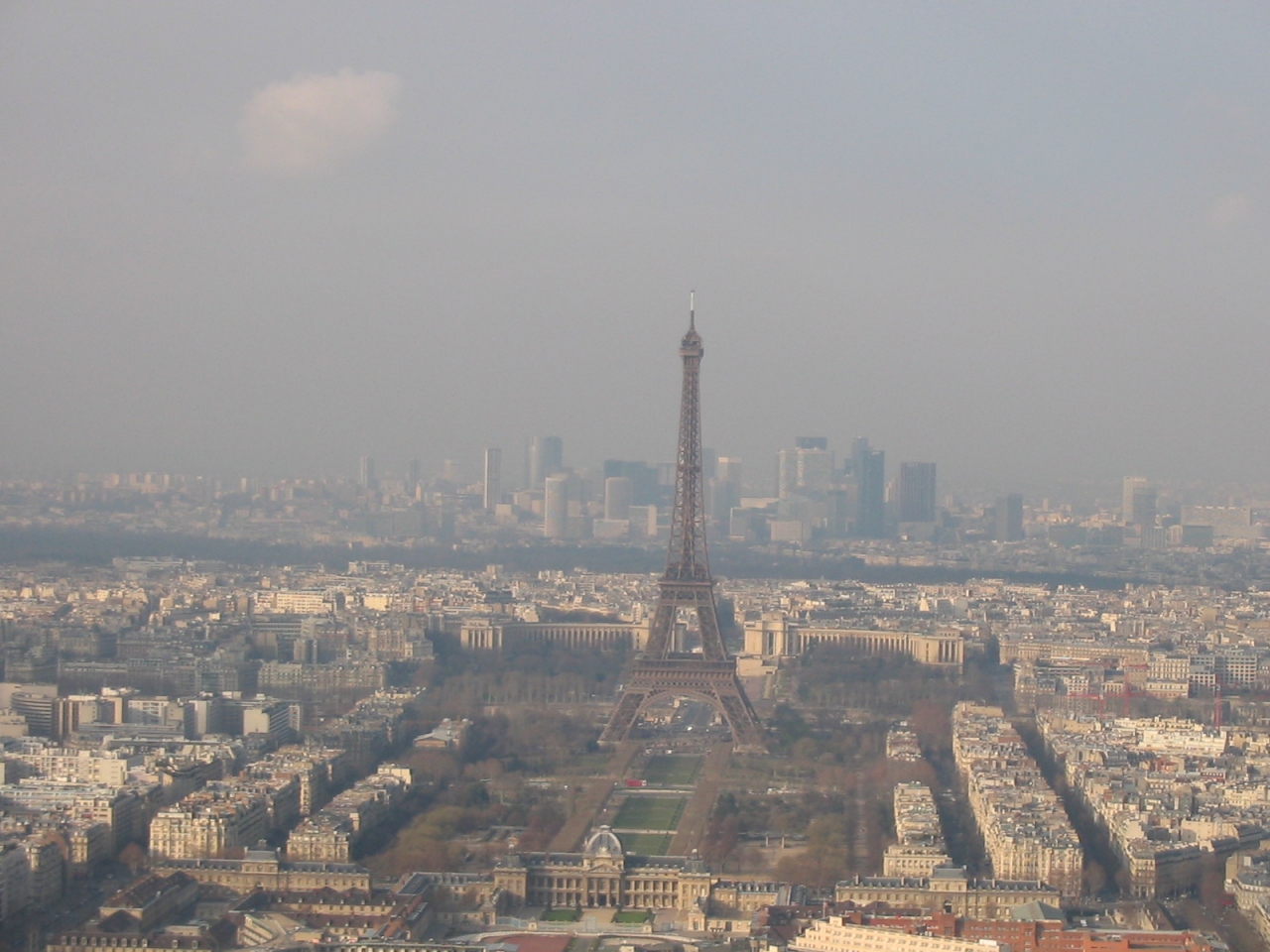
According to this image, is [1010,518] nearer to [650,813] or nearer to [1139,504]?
[1139,504]

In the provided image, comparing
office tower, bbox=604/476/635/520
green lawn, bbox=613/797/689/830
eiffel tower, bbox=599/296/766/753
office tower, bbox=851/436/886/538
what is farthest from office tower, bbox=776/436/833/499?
green lawn, bbox=613/797/689/830

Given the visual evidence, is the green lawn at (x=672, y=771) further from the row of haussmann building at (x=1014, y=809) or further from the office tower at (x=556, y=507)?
the office tower at (x=556, y=507)

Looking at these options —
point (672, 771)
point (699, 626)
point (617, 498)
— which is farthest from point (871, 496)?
point (672, 771)

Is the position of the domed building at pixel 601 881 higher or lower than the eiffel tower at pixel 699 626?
lower

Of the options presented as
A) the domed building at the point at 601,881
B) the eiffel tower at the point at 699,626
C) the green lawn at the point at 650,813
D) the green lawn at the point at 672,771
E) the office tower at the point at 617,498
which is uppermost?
the office tower at the point at 617,498

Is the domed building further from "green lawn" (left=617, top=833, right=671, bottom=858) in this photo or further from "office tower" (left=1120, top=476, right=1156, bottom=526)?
"office tower" (left=1120, top=476, right=1156, bottom=526)

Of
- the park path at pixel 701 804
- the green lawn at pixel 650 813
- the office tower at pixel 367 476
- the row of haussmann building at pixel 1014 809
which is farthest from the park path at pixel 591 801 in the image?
the office tower at pixel 367 476

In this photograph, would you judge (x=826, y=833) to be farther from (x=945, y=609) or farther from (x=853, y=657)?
(x=945, y=609)
